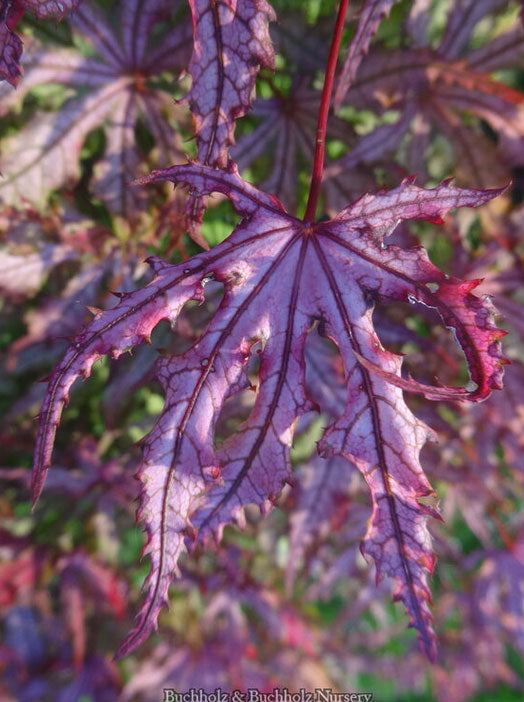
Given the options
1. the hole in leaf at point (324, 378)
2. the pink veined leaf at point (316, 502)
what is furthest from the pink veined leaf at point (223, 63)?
the pink veined leaf at point (316, 502)

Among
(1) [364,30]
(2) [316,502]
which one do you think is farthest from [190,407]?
(2) [316,502]

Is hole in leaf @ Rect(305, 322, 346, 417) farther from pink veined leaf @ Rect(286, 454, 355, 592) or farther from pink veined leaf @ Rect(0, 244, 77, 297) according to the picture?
pink veined leaf @ Rect(0, 244, 77, 297)

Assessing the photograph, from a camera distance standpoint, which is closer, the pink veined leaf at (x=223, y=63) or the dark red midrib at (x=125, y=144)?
the pink veined leaf at (x=223, y=63)

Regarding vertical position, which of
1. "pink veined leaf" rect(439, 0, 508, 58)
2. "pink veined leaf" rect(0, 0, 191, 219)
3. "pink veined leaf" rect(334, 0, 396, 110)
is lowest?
"pink veined leaf" rect(334, 0, 396, 110)

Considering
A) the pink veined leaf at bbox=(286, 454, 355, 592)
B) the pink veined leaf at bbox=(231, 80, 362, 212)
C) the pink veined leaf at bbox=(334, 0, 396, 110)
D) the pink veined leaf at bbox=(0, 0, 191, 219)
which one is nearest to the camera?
the pink veined leaf at bbox=(334, 0, 396, 110)

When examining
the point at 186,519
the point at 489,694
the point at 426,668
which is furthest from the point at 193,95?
the point at 489,694

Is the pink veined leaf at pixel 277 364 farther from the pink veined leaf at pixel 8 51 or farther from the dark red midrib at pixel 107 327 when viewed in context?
the pink veined leaf at pixel 8 51

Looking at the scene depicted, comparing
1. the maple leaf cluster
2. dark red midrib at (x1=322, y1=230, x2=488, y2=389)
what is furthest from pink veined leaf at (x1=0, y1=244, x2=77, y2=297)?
dark red midrib at (x1=322, y1=230, x2=488, y2=389)

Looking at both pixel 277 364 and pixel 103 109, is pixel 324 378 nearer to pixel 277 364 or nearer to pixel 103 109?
pixel 277 364

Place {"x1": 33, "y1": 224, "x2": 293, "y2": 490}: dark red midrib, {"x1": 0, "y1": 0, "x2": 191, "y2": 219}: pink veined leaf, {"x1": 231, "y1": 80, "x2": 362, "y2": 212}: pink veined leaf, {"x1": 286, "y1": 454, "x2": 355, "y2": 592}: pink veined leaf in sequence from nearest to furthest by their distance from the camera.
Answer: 1. {"x1": 33, "y1": 224, "x2": 293, "y2": 490}: dark red midrib
2. {"x1": 0, "y1": 0, "x2": 191, "y2": 219}: pink veined leaf
3. {"x1": 231, "y1": 80, "x2": 362, "y2": 212}: pink veined leaf
4. {"x1": 286, "y1": 454, "x2": 355, "y2": 592}: pink veined leaf
